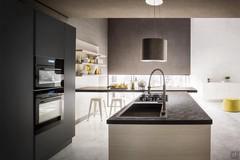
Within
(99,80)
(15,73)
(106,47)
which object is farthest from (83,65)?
(15,73)

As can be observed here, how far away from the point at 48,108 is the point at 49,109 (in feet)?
0.14

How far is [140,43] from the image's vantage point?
10.4 meters

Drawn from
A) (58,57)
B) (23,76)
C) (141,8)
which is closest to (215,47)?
(141,8)

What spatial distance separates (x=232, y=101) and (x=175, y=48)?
360 cm

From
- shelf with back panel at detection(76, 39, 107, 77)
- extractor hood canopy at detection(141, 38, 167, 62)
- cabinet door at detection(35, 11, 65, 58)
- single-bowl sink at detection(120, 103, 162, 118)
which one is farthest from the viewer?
shelf with back panel at detection(76, 39, 107, 77)

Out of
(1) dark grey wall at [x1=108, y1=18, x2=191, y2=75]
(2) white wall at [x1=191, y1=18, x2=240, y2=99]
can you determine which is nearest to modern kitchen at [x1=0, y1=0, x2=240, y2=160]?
(1) dark grey wall at [x1=108, y1=18, x2=191, y2=75]

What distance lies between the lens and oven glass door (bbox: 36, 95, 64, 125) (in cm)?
358

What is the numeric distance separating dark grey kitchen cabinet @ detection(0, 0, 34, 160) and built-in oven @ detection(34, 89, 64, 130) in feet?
0.60

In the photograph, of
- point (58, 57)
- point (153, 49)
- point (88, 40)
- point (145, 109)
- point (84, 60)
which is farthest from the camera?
point (88, 40)

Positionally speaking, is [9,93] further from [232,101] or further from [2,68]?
[232,101]

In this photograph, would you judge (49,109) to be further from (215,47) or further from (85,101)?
(215,47)

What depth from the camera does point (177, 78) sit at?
1061cm

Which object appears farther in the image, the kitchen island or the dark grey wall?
the dark grey wall

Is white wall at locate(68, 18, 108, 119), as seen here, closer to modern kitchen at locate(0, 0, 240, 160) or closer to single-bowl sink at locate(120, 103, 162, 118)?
modern kitchen at locate(0, 0, 240, 160)
